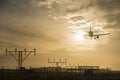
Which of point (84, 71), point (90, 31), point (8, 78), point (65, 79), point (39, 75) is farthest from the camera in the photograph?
point (84, 71)

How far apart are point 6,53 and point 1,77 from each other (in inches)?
193

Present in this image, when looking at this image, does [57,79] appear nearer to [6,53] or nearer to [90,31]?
[6,53]

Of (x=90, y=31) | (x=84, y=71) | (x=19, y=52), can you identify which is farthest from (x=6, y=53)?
(x=84, y=71)

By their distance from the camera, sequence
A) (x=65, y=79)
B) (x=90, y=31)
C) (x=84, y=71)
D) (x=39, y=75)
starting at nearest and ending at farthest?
(x=65, y=79) → (x=39, y=75) → (x=90, y=31) → (x=84, y=71)

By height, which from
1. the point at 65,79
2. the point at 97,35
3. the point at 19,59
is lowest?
the point at 65,79

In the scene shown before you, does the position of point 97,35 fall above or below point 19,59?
above

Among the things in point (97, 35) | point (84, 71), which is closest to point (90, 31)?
point (97, 35)

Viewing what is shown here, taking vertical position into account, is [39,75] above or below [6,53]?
below

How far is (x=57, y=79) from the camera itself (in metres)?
57.1

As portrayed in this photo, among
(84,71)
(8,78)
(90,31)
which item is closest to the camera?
(8,78)

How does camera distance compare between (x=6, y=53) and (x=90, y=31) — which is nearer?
(x=6, y=53)

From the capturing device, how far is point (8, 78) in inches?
2147

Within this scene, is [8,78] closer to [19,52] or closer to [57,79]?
[19,52]

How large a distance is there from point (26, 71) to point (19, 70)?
154 cm
